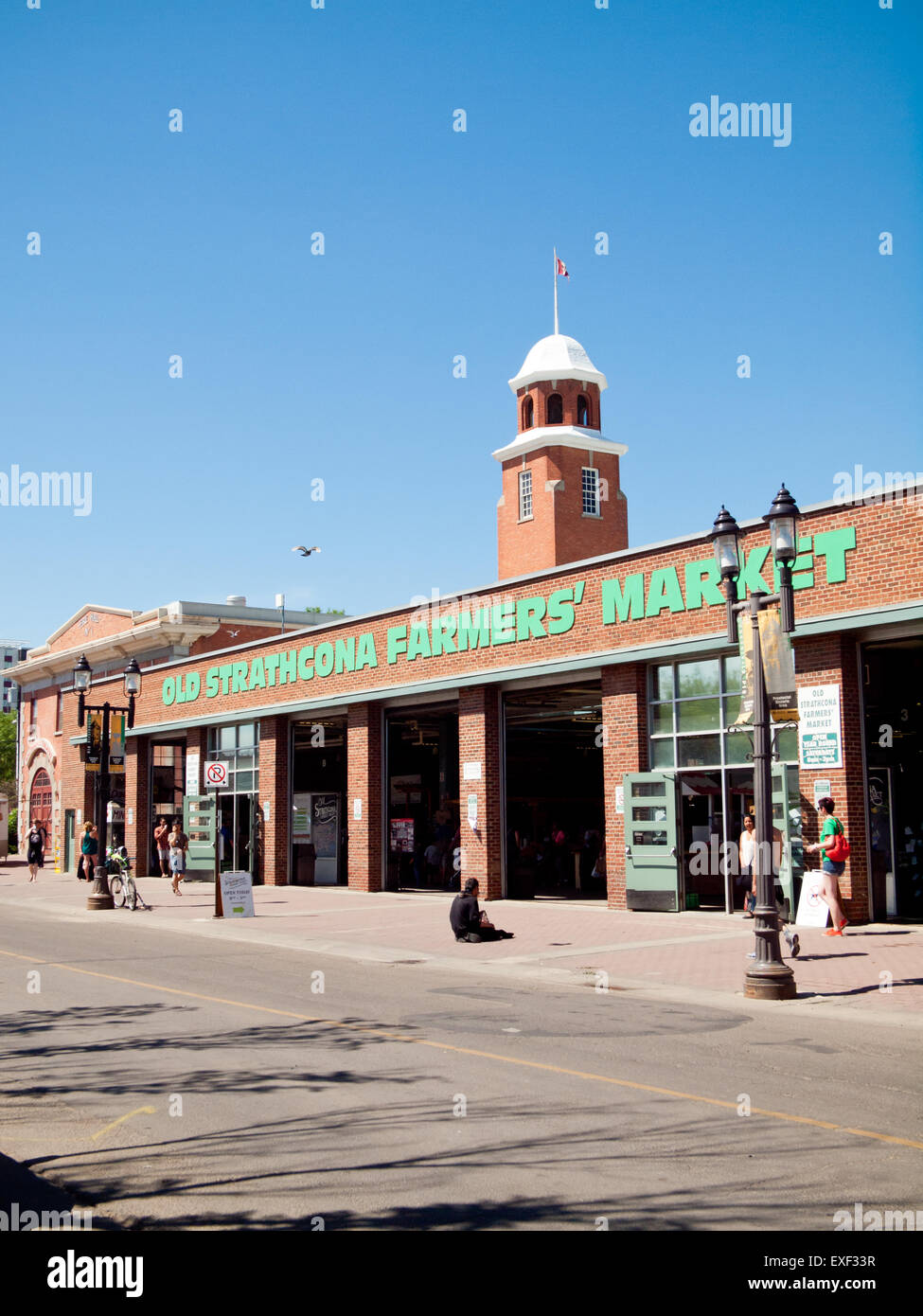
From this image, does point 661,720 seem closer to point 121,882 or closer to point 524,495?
point 121,882

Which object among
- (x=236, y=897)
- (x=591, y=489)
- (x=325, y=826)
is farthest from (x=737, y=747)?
(x=591, y=489)

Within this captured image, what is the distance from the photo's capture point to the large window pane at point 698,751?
21250 millimetres

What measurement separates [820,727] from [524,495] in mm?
36301

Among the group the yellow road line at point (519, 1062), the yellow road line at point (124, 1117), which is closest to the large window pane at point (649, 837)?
the yellow road line at point (519, 1062)

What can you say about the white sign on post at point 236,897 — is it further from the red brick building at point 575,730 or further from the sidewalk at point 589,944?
the red brick building at point 575,730

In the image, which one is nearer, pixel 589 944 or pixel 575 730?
pixel 589 944

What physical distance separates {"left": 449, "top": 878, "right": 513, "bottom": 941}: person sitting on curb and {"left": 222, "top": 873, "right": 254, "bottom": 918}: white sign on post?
682cm

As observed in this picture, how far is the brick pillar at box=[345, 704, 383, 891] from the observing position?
2931 cm

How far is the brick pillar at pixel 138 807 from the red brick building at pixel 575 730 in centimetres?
7

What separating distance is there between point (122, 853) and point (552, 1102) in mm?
22829

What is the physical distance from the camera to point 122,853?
28.6 metres

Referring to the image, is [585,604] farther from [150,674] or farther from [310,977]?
[150,674]

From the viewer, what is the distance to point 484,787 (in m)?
25.5
